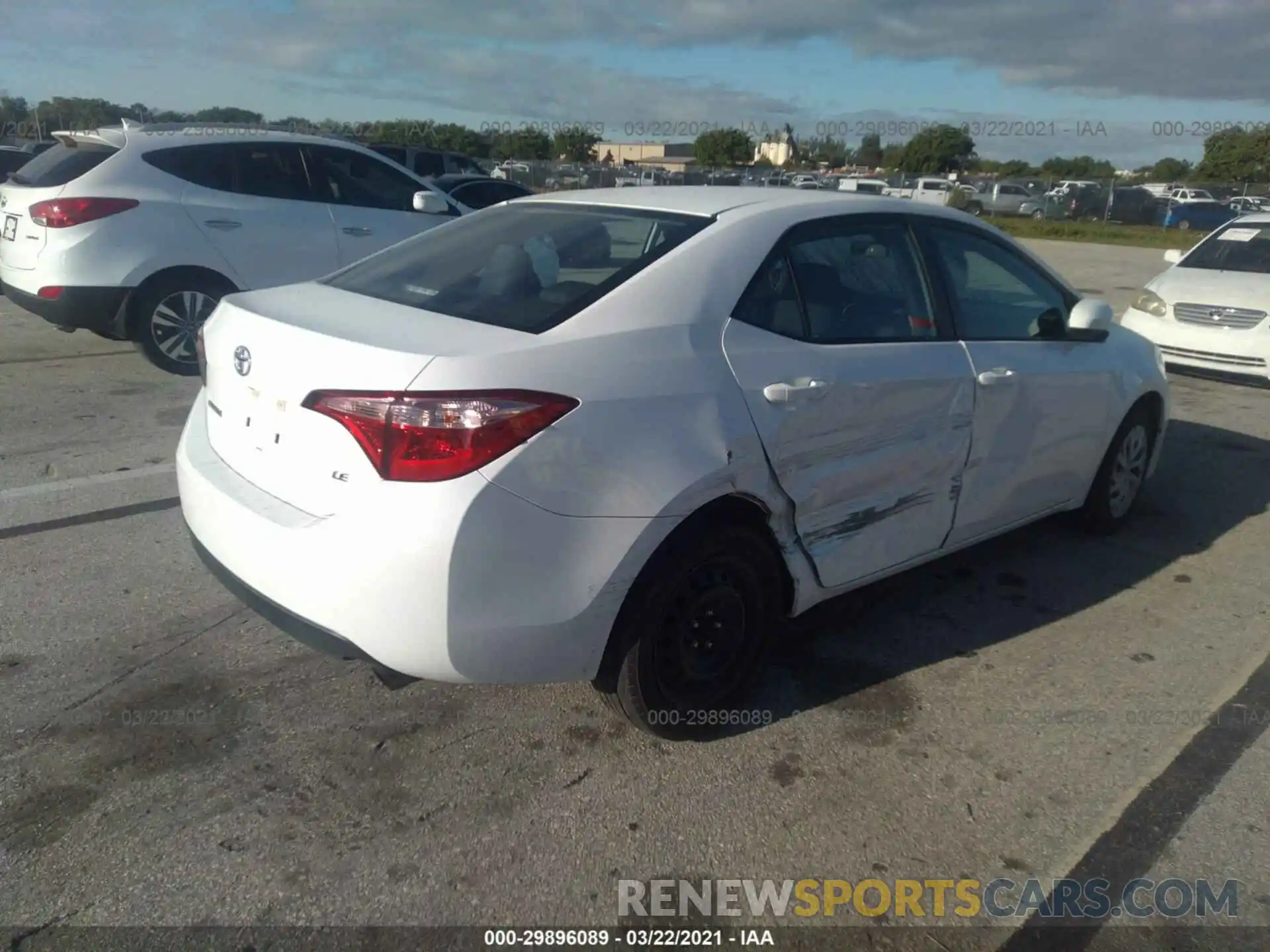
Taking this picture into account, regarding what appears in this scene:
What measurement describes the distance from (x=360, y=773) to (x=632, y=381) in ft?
4.55

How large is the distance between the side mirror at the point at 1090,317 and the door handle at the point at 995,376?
1.82 feet

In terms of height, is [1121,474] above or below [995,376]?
below

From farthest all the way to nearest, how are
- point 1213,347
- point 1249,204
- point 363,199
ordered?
point 1249,204 < point 1213,347 < point 363,199

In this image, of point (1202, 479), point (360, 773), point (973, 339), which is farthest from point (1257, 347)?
point (360, 773)

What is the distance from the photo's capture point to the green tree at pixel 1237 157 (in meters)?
54.7

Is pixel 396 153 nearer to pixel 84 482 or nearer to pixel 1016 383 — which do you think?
pixel 84 482

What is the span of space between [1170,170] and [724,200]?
278ft

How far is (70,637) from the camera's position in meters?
3.54

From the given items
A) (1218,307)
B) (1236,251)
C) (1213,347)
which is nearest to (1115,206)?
(1236,251)

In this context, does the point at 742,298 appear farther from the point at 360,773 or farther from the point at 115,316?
the point at 115,316

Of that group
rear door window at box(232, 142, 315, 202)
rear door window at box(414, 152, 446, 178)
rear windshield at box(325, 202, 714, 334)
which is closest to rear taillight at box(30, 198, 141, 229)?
rear door window at box(232, 142, 315, 202)

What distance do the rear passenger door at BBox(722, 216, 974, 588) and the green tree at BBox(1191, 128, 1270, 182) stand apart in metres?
61.7

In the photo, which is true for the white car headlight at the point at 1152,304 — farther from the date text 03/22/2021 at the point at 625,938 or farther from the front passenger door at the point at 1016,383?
the date text 03/22/2021 at the point at 625,938
